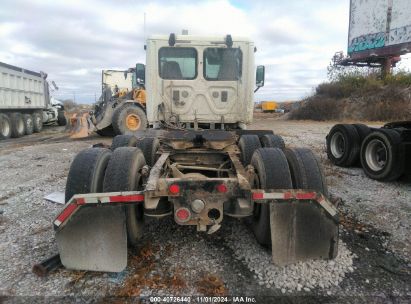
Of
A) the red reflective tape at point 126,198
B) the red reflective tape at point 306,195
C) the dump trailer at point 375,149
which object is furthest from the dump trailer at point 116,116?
the red reflective tape at point 306,195

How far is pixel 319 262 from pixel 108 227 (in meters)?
2.08

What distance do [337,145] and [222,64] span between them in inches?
167

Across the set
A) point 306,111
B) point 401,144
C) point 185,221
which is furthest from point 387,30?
point 185,221

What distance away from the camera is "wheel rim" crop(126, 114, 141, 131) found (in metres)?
13.7

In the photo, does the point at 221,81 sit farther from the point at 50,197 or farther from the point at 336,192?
the point at 50,197

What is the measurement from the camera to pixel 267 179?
136 inches

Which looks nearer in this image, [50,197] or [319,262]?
[319,262]

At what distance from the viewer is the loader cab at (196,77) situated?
20.4ft

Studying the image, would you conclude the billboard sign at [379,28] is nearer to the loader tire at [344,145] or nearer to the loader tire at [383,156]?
the loader tire at [344,145]

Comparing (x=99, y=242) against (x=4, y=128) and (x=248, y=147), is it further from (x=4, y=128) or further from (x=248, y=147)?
(x=4, y=128)

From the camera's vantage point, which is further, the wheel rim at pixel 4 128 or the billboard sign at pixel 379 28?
the billboard sign at pixel 379 28

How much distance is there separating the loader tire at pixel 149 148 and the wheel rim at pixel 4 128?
13453 mm

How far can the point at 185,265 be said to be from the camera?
3.46 m

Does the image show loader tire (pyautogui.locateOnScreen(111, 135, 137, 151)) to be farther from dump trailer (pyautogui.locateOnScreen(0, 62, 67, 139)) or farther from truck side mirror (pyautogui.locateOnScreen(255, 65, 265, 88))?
dump trailer (pyautogui.locateOnScreen(0, 62, 67, 139))
